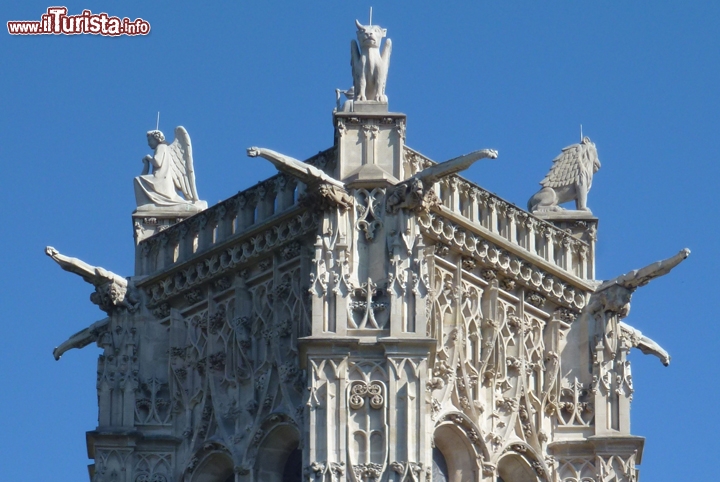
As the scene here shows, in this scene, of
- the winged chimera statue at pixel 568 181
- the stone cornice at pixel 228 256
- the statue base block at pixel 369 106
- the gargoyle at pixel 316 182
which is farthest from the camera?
the winged chimera statue at pixel 568 181

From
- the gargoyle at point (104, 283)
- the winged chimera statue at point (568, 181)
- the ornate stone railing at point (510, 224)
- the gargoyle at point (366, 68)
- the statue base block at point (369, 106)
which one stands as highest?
the gargoyle at point (366, 68)

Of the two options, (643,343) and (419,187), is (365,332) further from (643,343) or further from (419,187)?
(643,343)

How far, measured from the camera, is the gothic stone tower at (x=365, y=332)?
43781mm

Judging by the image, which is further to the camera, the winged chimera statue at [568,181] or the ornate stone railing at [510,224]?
the winged chimera statue at [568,181]

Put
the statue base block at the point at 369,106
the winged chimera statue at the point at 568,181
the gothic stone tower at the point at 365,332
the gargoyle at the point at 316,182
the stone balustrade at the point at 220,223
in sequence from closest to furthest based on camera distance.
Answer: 1. the gothic stone tower at the point at 365,332
2. the gargoyle at the point at 316,182
3. the statue base block at the point at 369,106
4. the stone balustrade at the point at 220,223
5. the winged chimera statue at the point at 568,181

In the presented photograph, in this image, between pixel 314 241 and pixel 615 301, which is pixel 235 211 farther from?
pixel 615 301

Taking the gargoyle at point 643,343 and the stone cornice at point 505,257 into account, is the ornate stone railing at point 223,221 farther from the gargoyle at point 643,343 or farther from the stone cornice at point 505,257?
the gargoyle at point 643,343

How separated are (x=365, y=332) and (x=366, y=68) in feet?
13.3

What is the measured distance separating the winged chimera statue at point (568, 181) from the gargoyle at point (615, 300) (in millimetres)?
1736

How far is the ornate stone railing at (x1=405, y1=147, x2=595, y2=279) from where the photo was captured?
4638 centimetres

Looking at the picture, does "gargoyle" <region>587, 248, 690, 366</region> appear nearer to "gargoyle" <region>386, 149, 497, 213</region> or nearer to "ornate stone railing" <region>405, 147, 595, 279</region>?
"ornate stone railing" <region>405, 147, 595, 279</region>

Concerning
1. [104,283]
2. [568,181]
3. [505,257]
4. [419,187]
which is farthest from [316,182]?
[568,181]

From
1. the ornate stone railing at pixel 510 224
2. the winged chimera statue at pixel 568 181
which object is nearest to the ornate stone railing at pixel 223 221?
the ornate stone railing at pixel 510 224

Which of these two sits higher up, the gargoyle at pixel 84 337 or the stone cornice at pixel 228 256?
the stone cornice at pixel 228 256
